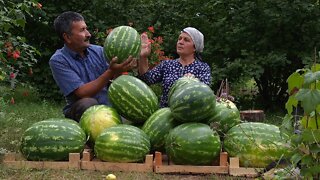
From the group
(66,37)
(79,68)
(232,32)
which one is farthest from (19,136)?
(232,32)

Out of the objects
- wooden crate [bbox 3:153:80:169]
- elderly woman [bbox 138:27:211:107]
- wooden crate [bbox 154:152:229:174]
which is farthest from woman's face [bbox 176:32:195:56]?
wooden crate [bbox 3:153:80:169]

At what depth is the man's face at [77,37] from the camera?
5.06m

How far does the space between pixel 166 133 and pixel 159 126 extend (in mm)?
78

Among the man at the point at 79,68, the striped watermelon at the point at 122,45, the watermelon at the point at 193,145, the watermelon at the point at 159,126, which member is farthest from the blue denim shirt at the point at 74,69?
the watermelon at the point at 193,145

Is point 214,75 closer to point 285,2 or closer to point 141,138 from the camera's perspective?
point 285,2

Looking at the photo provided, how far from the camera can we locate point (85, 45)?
5105 millimetres

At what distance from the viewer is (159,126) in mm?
4203

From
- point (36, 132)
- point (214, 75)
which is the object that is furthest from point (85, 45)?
point (214, 75)

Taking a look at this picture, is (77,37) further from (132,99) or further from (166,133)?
(166,133)

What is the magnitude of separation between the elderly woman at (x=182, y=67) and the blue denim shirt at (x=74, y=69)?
459 mm

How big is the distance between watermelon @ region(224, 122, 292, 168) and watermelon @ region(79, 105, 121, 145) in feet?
3.09

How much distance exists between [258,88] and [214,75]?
1.25 m

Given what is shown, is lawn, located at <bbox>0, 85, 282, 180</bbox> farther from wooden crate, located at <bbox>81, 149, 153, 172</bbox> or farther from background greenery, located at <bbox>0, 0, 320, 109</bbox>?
background greenery, located at <bbox>0, 0, 320, 109</bbox>

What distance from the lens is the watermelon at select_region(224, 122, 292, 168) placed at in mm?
3984
